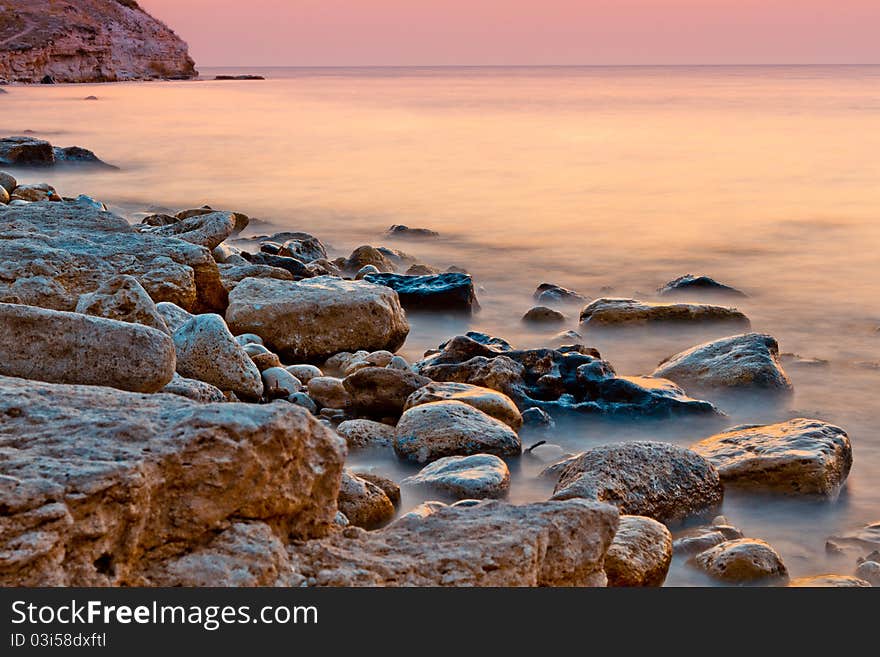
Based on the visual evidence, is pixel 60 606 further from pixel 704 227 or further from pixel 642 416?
pixel 704 227

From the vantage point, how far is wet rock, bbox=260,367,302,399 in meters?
4.46

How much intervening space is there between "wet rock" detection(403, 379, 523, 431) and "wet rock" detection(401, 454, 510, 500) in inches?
20.5

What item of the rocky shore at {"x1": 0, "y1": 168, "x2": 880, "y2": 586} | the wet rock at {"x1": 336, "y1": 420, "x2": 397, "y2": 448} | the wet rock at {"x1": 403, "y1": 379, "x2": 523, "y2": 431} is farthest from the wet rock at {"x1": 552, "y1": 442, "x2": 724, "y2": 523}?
the wet rock at {"x1": 336, "y1": 420, "x2": 397, "y2": 448}

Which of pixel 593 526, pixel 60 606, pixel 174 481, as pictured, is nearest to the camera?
pixel 60 606

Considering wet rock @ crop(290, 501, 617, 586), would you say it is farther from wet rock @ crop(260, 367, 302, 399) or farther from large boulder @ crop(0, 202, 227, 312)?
large boulder @ crop(0, 202, 227, 312)

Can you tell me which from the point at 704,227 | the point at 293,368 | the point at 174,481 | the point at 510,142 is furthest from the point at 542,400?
the point at 510,142

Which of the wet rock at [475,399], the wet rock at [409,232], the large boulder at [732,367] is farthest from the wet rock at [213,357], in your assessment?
the wet rock at [409,232]

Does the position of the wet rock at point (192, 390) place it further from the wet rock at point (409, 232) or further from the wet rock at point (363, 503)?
the wet rock at point (409, 232)

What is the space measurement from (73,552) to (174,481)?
229 millimetres

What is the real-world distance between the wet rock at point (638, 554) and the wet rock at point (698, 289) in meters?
4.72

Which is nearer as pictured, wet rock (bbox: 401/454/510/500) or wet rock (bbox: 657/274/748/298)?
wet rock (bbox: 401/454/510/500)

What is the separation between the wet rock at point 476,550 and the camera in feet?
6.48

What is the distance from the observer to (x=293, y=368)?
4832 mm

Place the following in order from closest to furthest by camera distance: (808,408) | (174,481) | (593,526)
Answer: (174,481) → (593,526) → (808,408)
